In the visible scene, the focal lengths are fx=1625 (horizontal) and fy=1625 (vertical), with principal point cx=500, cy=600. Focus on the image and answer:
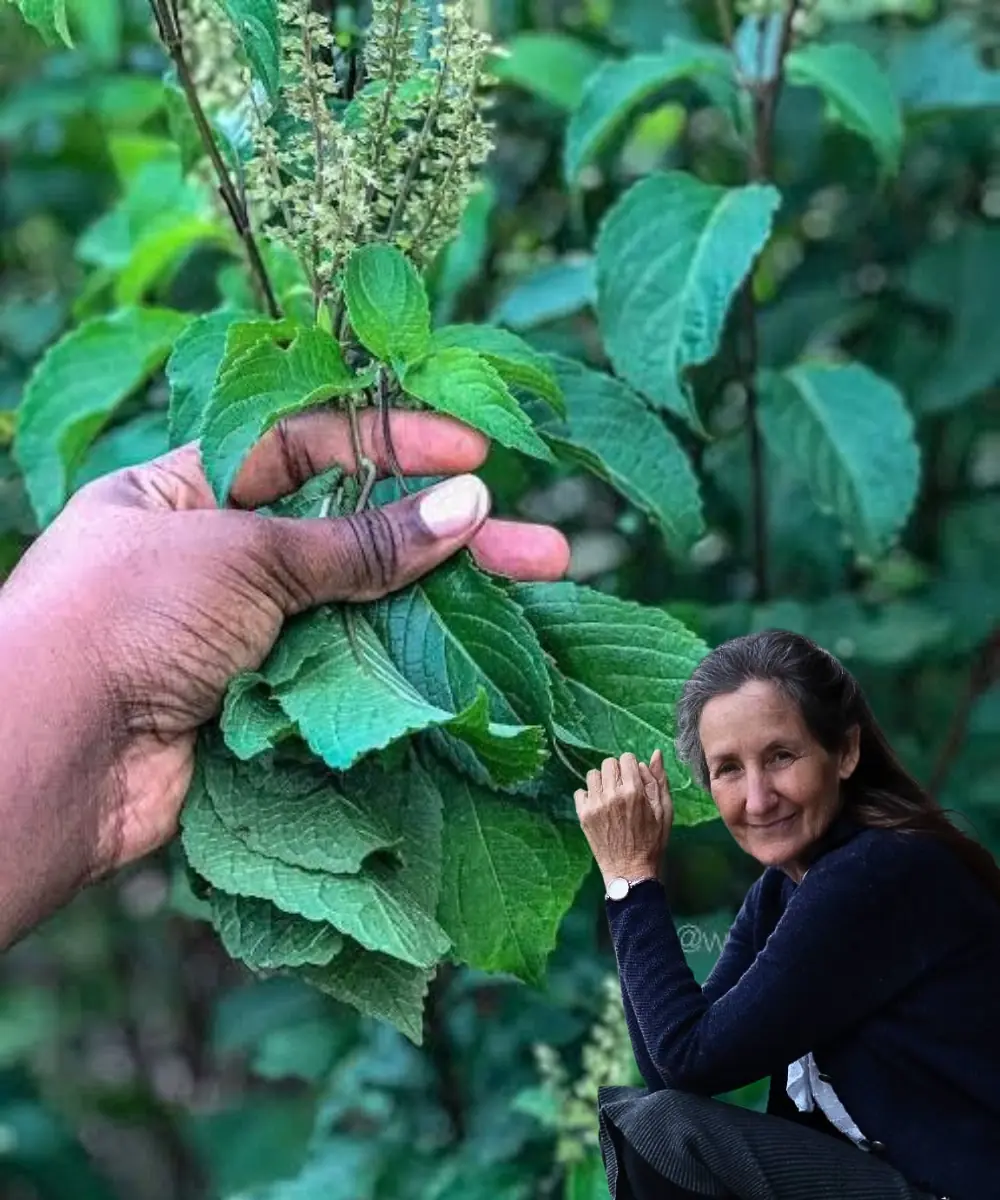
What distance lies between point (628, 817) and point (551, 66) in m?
0.69

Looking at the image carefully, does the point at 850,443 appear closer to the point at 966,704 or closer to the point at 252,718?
the point at 966,704

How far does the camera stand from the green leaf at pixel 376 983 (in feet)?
1.94

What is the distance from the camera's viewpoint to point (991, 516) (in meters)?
1.18

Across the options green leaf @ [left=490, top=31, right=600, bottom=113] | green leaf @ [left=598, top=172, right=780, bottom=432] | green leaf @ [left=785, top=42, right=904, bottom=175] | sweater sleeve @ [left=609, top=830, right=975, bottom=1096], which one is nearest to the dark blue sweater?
sweater sleeve @ [left=609, top=830, right=975, bottom=1096]

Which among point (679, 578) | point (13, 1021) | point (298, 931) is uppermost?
point (298, 931)

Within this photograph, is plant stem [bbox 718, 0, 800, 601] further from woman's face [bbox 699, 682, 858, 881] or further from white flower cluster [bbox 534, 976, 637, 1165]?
woman's face [bbox 699, 682, 858, 881]

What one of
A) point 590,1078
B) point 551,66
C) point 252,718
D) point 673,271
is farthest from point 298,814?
point 551,66

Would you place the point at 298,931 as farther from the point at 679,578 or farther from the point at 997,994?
the point at 679,578

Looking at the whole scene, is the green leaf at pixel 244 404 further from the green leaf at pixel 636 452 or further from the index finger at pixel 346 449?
the green leaf at pixel 636 452

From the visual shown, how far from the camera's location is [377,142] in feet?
1.99

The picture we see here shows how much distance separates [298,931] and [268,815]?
1.8 inches

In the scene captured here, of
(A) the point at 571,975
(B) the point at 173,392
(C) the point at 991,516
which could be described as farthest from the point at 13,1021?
(B) the point at 173,392

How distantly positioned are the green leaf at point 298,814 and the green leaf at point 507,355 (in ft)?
0.58

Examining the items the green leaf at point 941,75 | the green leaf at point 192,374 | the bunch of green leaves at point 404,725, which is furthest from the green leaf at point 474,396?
the green leaf at point 941,75
